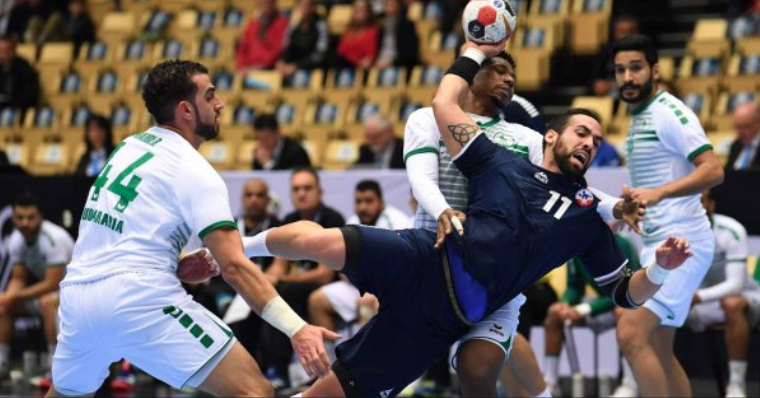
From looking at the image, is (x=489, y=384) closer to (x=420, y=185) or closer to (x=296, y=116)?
(x=420, y=185)

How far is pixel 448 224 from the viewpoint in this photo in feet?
20.1

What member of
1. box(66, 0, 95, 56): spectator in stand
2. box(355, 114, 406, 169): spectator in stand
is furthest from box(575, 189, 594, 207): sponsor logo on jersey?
box(66, 0, 95, 56): spectator in stand

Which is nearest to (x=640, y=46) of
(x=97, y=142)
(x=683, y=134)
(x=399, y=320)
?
(x=683, y=134)

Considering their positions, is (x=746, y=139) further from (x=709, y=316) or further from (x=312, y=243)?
(x=312, y=243)

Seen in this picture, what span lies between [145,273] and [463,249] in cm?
141

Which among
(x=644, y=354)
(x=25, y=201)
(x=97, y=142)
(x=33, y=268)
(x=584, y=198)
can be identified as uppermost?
(x=584, y=198)

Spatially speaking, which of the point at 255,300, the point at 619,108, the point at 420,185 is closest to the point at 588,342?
the point at 619,108

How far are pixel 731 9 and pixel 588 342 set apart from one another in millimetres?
5726

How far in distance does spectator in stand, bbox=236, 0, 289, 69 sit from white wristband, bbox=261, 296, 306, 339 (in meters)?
11.3

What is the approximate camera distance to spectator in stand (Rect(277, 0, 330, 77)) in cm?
1622

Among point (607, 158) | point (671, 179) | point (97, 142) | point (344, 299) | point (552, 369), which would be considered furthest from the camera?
point (97, 142)

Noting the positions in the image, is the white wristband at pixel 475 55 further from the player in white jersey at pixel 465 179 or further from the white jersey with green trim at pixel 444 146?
the white jersey with green trim at pixel 444 146

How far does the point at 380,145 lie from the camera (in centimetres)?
1225

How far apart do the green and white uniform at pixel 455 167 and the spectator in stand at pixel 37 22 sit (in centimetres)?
1313
